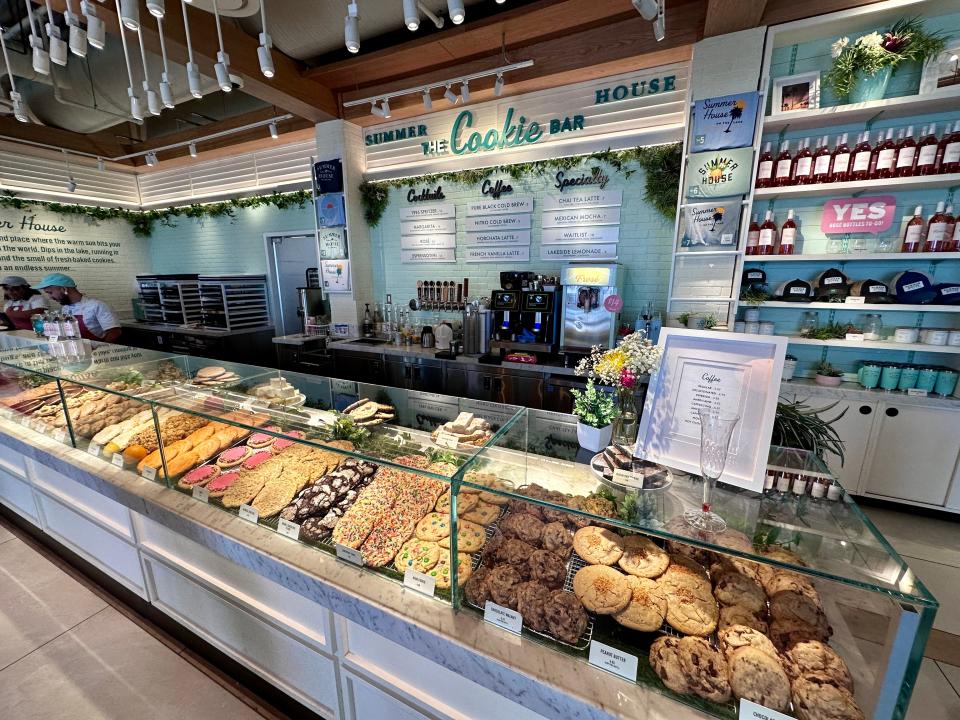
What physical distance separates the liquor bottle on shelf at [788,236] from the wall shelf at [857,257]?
0.29 ft

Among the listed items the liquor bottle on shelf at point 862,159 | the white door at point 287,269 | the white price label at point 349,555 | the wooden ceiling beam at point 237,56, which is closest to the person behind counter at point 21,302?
the white door at point 287,269

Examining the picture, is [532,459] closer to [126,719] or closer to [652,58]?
[126,719]

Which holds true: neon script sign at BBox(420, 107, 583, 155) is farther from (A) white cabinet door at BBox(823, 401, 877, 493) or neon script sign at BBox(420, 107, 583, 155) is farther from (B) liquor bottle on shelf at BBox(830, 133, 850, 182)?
(A) white cabinet door at BBox(823, 401, 877, 493)

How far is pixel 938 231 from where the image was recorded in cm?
304

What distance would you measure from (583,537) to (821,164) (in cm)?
383

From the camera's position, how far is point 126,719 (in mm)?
1885

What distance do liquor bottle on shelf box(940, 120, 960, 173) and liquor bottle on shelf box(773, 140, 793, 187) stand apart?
36.7 inches

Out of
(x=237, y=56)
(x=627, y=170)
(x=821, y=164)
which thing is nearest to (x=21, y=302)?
(x=237, y=56)

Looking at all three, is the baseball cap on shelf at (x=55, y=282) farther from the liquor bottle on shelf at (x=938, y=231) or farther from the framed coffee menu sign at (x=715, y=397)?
the liquor bottle on shelf at (x=938, y=231)

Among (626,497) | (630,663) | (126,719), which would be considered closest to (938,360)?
(626,497)

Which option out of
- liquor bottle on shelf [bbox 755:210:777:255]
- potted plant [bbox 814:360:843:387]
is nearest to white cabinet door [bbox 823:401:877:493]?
potted plant [bbox 814:360:843:387]

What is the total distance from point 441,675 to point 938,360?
4.63m

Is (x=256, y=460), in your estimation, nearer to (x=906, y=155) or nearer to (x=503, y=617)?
(x=503, y=617)

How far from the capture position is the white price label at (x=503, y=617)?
3.87ft
